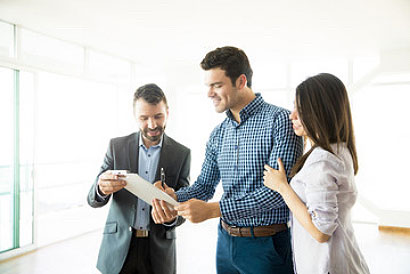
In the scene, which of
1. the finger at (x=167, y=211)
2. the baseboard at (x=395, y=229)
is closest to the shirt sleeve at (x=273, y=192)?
the finger at (x=167, y=211)

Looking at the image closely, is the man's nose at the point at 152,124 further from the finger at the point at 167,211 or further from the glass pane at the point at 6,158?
the glass pane at the point at 6,158

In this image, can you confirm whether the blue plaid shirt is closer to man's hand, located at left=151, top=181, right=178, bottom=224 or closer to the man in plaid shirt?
the man in plaid shirt

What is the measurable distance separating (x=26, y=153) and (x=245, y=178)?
13.5 feet

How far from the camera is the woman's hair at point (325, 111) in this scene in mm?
1381

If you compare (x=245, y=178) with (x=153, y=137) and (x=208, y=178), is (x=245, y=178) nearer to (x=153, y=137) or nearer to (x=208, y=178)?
(x=208, y=178)

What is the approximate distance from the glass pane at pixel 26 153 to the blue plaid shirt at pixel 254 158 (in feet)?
Result: 12.2

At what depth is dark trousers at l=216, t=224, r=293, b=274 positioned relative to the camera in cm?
156

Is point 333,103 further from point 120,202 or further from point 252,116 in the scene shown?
point 120,202

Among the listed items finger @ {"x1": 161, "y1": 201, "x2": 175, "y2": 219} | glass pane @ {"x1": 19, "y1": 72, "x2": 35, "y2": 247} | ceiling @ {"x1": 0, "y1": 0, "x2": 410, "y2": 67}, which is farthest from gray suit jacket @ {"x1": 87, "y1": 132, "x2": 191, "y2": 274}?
glass pane @ {"x1": 19, "y1": 72, "x2": 35, "y2": 247}

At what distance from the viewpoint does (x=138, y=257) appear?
5.98 feet

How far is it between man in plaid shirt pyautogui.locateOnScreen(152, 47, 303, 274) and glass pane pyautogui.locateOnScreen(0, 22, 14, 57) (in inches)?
154

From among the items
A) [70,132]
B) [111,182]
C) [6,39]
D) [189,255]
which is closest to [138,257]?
[111,182]

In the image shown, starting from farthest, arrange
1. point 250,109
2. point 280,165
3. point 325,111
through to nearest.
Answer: point 250,109 → point 280,165 → point 325,111

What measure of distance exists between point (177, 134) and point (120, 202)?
21.3 ft
